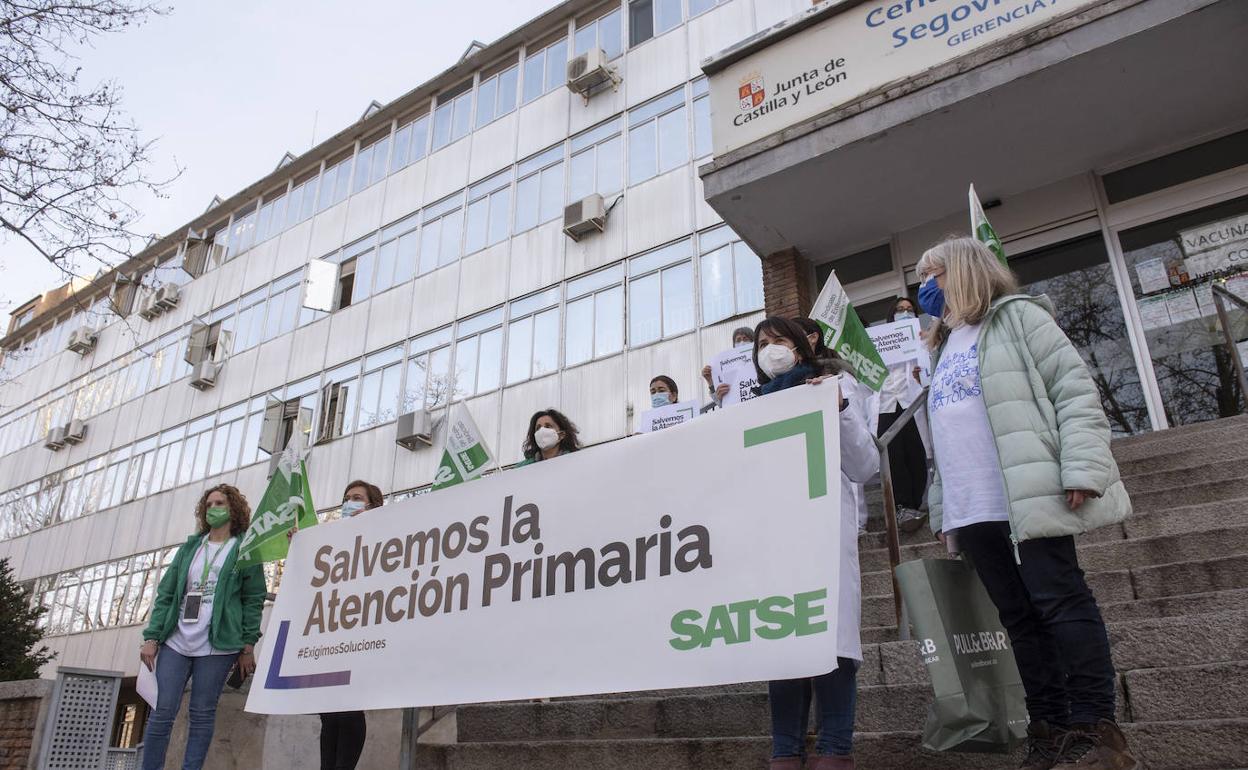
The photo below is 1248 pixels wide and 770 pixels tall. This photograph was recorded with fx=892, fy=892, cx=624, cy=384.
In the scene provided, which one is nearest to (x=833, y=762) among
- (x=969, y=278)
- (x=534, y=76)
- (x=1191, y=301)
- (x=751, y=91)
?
(x=969, y=278)

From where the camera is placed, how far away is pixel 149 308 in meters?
29.1

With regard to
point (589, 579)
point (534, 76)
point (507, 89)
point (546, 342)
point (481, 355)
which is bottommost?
point (589, 579)

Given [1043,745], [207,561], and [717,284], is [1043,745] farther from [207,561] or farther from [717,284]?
[717,284]

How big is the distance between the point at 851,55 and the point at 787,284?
269 cm

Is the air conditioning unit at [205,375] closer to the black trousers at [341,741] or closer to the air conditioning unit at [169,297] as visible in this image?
the air conditioning unit at [169,297]

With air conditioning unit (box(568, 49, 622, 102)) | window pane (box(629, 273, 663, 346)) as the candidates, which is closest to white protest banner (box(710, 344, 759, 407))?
window pane (box(629, 273, 663, 346))

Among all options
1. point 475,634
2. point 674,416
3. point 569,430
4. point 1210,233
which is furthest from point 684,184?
point 475,634

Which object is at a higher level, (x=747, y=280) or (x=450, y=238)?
(x=450, y=238)

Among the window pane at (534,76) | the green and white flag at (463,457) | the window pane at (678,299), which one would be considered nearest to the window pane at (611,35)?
the window pane at (534,76)

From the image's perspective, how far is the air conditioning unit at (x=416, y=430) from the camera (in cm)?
1861

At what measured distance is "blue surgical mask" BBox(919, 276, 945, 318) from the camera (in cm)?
403

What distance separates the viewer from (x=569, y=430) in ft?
17.5

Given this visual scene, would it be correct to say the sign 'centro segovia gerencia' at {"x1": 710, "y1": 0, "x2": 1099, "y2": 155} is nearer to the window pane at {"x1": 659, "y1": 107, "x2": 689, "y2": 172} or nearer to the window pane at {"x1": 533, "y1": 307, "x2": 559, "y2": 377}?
the window pane at {"x1": 659, "y1": 107, "x2": 689, "y2": 172}

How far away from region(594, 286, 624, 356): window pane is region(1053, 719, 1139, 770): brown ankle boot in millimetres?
13555
